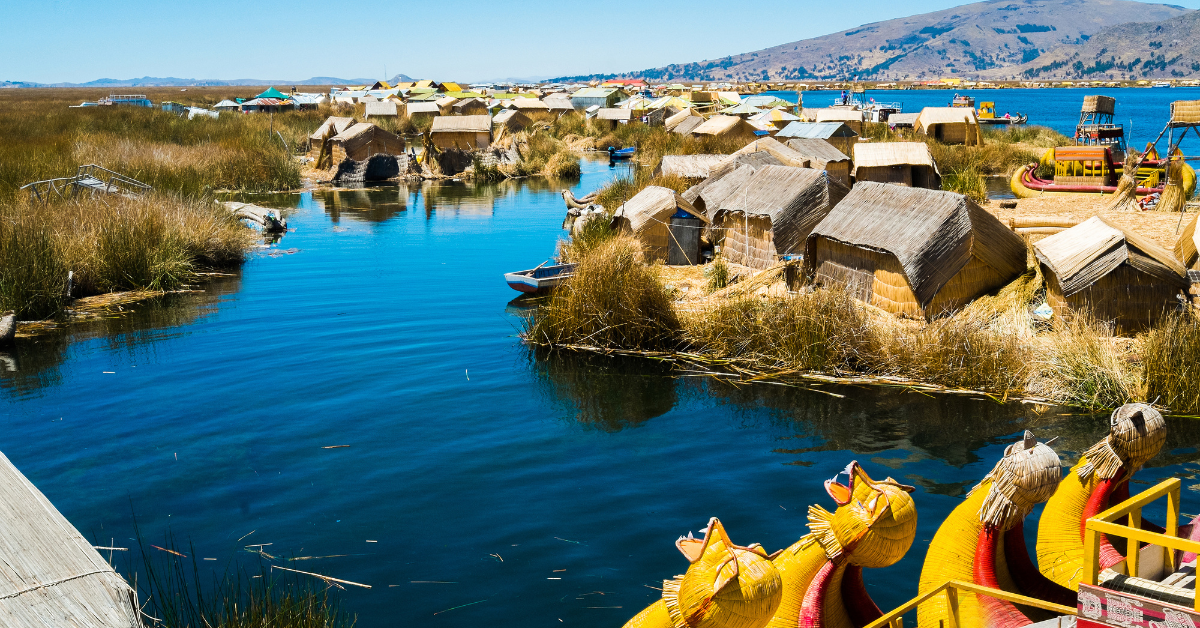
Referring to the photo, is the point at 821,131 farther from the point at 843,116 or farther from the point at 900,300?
the point at 900,300

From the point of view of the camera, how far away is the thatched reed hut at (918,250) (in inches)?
465

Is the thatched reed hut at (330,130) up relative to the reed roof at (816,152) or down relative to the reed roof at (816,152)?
up

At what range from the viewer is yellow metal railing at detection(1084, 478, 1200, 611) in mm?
3457

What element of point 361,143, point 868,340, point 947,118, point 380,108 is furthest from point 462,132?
point 868,340

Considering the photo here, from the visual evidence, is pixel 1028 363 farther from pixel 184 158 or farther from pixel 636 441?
pixel 184 158

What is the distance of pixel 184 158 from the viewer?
96.8 feet

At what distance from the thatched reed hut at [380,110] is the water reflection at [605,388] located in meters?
45.3

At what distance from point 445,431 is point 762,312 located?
427 cm

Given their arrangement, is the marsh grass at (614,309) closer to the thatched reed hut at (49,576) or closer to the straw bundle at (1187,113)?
the thatched reed hut at (49,576)

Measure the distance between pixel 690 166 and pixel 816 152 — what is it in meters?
3.02

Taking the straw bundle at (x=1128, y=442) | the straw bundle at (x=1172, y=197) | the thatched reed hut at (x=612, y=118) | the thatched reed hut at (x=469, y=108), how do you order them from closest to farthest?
the straw bundle at (x=1128, y=442), the straw bundle at (x=1172, y=197), the thatched reed hut at (x=612, y=118), the thatched reed hut at (x=469, y=108)

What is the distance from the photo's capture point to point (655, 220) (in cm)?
1725

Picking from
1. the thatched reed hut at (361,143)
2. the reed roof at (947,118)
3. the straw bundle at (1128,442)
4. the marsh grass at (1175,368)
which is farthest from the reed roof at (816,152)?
the thatched reed hut at (361,143)

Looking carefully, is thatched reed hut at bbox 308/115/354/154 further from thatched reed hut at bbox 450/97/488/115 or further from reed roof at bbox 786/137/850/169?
reed roof at bbox 786/137/850/169
